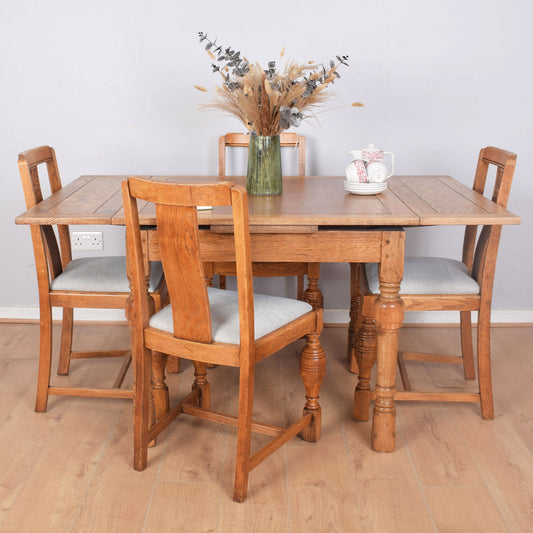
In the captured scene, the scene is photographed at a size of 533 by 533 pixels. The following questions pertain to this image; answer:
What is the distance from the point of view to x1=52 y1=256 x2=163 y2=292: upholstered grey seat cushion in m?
2.26

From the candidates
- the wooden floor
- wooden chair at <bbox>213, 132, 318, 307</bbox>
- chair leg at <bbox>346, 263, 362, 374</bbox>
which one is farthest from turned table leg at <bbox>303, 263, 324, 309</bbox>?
the wooden floor

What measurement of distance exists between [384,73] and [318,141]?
394 millimetres

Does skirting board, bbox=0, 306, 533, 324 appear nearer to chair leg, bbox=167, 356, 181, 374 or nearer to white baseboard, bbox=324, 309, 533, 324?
white baseboard, bbox=324, 309, 533, 324

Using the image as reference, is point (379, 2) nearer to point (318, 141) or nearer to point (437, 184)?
point (318, 141)

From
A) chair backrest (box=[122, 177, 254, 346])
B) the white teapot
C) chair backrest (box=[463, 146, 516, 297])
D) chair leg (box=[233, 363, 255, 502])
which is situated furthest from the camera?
the white teapot

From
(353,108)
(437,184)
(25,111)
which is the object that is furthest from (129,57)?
(437,184)

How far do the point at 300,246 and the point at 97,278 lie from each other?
0.73m

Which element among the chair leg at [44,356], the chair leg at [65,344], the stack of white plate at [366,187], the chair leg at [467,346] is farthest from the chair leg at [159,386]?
the chair leg at [467,346]

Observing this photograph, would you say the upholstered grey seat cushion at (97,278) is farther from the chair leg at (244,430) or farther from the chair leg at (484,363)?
the chair leg at (484,363)

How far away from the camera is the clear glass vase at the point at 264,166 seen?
224 cm

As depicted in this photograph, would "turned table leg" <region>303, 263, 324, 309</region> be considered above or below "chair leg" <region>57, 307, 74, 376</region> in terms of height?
above

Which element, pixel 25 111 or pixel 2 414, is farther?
pixel 25 111

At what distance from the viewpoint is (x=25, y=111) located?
9.61ft

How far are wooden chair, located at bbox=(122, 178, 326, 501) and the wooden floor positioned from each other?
10 centimetres
